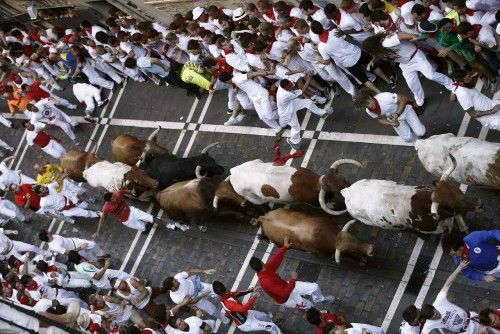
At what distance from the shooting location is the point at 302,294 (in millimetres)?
13180

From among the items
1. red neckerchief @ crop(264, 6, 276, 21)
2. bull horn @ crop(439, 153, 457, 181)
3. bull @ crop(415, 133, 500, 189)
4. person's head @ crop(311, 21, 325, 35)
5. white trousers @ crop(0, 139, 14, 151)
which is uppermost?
person's head @ crop(311, 21, 325, 35)

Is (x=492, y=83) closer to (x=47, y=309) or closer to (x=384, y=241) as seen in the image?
(x=384, y=241)

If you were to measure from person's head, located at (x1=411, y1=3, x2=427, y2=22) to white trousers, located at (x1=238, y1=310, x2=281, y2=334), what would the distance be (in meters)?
6.06

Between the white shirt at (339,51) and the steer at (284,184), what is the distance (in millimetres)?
2348

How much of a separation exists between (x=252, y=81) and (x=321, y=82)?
1547 mm

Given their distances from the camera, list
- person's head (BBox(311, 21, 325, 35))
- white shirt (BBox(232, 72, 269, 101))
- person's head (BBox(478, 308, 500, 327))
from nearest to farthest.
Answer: person's head (BBox(478, 308, 500, 327)) < person's head (BBox(311, 21, 325, 35)) < white shirt (BBox(232, 72, 269, 101))

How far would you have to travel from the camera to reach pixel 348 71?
15.3m

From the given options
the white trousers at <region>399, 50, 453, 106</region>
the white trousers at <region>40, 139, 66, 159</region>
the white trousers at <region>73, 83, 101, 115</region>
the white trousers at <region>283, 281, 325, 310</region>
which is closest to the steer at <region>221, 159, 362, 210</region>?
the white trousers at <region>283, 281, 325, 310</region>

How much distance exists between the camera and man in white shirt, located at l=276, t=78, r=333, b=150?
605 inches

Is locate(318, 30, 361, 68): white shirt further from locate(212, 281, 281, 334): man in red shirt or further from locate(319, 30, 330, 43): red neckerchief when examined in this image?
locate(212, 281, 281, 334): man in red shirt

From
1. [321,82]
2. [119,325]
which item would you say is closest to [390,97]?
[321,82]

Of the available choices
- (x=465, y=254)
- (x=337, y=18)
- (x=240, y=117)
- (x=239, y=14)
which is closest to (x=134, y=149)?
(x=240, y=117)

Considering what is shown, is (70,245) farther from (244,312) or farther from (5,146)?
(5,146)

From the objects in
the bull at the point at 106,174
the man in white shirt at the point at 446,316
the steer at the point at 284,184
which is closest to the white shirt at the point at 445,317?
the man in white shirt at the point at 446,316
